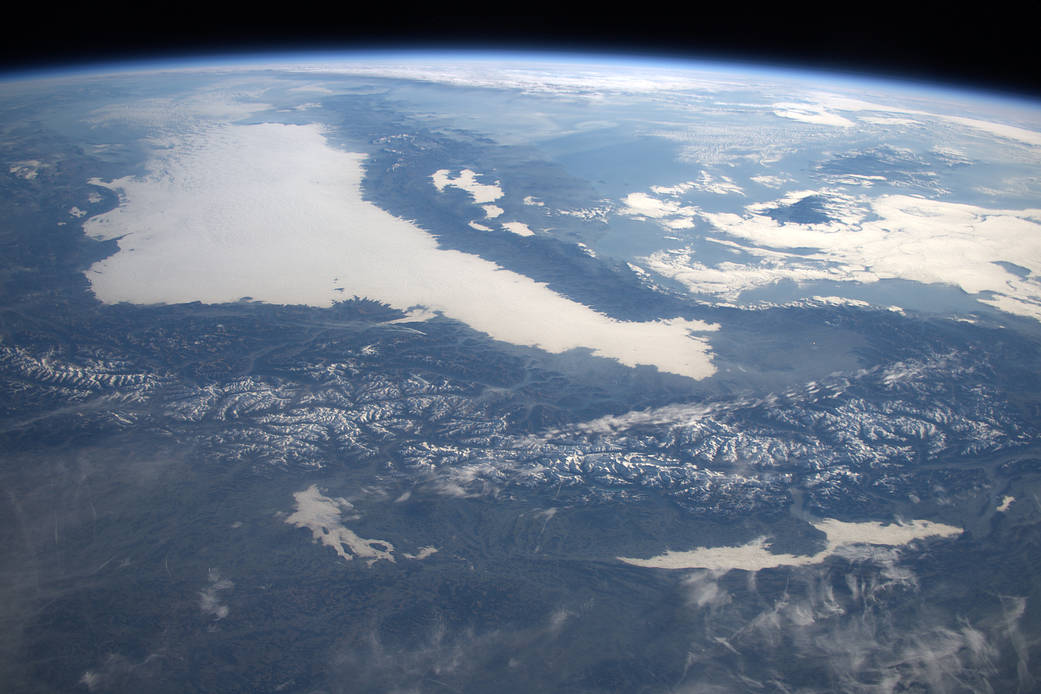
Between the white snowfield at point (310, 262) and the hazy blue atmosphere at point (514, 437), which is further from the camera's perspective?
the white snowfield at point (310, 262)

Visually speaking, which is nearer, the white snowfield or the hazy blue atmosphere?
the hazy blue atmosphere

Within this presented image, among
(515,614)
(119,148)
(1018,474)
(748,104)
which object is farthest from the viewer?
(748,104)

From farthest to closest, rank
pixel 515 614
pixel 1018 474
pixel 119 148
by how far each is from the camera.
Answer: pixel 119 148
pixel 1018 474
pixel 515 614

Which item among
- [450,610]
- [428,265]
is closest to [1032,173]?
[428,265]

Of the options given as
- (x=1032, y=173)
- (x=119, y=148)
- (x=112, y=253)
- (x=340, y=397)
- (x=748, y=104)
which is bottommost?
(x=340, y=397)

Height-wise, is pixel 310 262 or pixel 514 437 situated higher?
pixel 310 262

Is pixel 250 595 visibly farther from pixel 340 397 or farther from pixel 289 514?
pixel 340 397

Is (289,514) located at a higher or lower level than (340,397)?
lower

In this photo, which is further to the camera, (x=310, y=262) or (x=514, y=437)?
(x=310, y=262)
